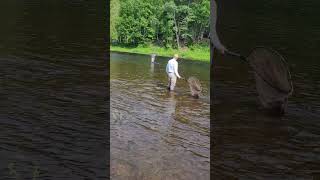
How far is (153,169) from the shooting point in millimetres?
6293

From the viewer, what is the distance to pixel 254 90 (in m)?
6.26

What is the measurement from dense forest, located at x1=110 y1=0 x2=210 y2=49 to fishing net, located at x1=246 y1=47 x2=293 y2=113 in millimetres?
29535


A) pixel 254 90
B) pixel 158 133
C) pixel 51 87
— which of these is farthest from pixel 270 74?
pixel 158 133

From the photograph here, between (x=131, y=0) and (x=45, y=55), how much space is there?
34252mm

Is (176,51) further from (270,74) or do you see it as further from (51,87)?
(51,87)

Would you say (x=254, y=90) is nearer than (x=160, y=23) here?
Yes

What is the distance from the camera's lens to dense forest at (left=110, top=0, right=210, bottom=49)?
35219 millimetres

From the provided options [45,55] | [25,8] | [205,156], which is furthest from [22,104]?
[205,156]

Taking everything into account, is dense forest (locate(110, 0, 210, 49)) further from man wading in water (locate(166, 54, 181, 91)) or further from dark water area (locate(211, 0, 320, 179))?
dark water area (locate(211, 0, 320, 179))

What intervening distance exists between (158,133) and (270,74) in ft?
13.2

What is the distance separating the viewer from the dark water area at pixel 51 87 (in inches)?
164

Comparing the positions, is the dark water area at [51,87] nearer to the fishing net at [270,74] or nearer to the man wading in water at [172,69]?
the fishing net at [270,74]

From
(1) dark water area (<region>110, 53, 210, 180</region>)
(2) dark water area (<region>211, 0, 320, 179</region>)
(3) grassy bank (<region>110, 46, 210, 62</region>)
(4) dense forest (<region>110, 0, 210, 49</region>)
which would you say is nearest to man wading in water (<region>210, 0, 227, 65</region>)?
(2) dark water area (<region>211, 0, 320, 179</region>)

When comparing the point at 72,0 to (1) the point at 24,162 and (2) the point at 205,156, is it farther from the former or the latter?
(2) the point at 205,156
